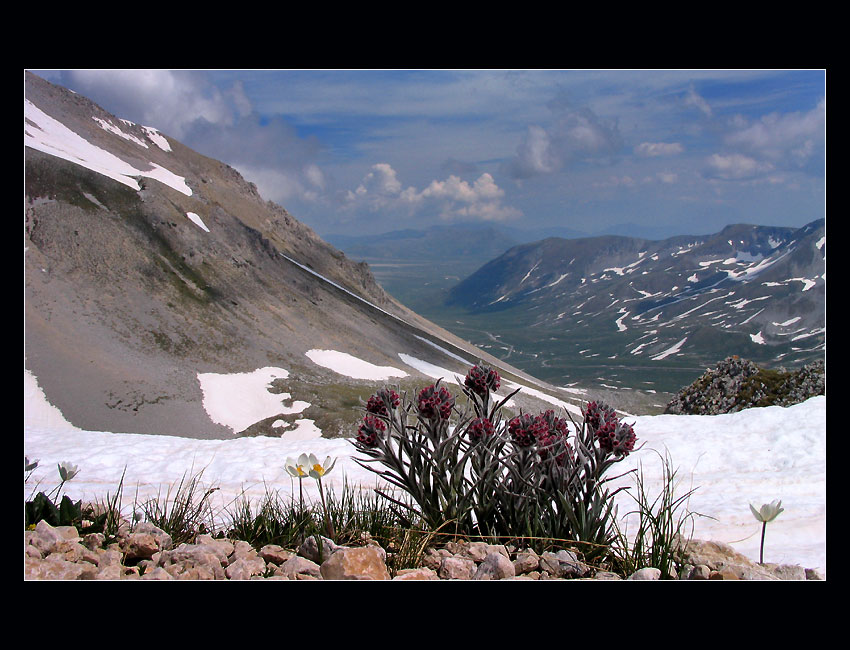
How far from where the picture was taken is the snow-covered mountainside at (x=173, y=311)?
164 ft

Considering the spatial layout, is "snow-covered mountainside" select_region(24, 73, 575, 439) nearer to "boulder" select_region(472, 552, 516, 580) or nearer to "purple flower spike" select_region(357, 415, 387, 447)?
"purple flower spike" select_region(357, 415, 387, 447)

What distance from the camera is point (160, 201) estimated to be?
84312 mm

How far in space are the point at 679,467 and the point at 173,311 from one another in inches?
2610

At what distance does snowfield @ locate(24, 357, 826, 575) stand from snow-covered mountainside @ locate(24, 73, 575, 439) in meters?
29.9

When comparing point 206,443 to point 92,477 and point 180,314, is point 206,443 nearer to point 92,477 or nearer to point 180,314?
point 92,477

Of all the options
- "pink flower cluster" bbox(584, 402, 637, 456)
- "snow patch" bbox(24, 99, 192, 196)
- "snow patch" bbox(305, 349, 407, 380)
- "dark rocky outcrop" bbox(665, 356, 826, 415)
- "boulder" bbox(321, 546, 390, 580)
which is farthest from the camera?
"snow patch" bbox(24, 99, 192, 196)

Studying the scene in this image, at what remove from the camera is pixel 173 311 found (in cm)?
6694

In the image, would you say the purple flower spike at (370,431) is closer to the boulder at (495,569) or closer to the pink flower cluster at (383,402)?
the pink flower cluster at (383,402)

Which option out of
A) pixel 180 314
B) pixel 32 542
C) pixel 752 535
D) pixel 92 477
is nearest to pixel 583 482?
pixel 752 535

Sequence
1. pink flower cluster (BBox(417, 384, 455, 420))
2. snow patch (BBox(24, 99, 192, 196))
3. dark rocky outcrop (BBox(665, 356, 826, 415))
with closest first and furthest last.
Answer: pink flower cluster (BBox(417, 384, 455, 420))
dark rocky outcrop (BBox(665, 356, 826, 415))
snow patch (BBox(24, 99, 192, 196))

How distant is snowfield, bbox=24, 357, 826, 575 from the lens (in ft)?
22.0

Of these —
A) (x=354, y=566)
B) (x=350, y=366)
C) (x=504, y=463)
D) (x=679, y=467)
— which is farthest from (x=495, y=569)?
(x=350, y=366)

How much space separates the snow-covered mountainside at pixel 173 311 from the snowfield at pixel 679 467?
1176 inches

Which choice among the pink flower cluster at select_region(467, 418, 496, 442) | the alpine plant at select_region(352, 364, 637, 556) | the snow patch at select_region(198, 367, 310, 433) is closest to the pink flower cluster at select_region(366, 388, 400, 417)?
the alpine plant at select_region(352, 364, 637, 556)
